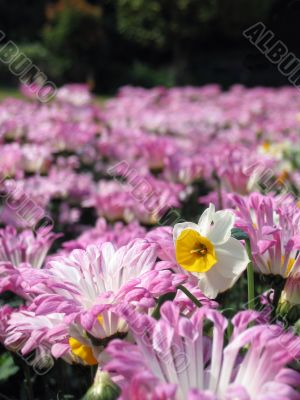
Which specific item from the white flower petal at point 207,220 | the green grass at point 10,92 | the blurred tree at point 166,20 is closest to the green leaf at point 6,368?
the white flower petal at point 207,220

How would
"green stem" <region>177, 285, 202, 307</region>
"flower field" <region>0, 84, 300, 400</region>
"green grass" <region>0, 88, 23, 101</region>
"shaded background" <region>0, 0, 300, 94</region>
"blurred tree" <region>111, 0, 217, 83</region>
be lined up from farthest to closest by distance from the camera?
1. "blurred tree" <region>111, 0, 217, 83</region>
2. "shaded background" <region>0, 0, 300, 94</region>
3. "green grass" <region>0, 88, 23, 101</region>
4. "green stem" <region>177, 285, 202, 307</region>
5. "flower field" <region>0, 84, 300, 400</region>

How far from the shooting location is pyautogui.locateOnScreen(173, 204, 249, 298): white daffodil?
99 cm

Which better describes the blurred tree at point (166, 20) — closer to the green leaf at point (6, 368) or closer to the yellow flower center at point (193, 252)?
the green leaf at point (6, 368)

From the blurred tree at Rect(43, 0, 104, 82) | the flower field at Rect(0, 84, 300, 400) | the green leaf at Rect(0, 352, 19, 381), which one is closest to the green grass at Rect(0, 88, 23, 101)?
the blurred tree at Rect(43, 0, 104, 82)

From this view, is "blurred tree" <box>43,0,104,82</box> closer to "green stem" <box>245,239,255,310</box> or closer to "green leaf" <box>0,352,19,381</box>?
"green leaf" <box>0,352,19,381</box>

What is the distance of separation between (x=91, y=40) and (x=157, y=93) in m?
9.93

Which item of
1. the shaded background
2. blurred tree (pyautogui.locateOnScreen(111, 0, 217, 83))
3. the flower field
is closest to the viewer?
the flower field

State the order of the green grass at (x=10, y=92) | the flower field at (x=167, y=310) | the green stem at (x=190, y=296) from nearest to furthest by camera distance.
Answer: the flower field at (x=167, y=310) < the green stem at (x=190, y=296) < the green grass at (x=10, y=92)

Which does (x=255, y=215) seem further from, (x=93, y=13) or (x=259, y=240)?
(x=93, y=13)

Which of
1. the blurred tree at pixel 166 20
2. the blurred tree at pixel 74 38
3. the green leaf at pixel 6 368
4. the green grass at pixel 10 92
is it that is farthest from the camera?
the blurred tree at pixel 166 20

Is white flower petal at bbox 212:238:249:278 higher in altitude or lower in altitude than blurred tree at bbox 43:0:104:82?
lower

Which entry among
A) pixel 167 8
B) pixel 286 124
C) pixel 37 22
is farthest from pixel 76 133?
pixel 37 22

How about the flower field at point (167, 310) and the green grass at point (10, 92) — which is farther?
the green grass at point (10, 92)

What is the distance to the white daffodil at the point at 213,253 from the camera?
992 mm
